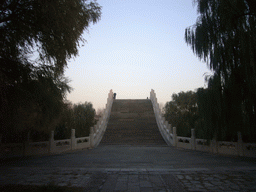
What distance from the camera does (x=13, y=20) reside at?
18.0 feet

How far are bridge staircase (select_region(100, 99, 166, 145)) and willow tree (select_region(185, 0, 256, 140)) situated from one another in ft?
30.5

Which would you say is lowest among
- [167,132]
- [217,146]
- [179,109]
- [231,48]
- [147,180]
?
[147,180]

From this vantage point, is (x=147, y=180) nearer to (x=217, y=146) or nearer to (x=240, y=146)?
(x=240, y=146)

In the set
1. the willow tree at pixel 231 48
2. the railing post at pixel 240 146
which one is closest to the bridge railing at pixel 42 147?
the willow tree at pixel 231 48

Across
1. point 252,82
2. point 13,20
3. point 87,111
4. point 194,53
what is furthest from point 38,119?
point 87,111

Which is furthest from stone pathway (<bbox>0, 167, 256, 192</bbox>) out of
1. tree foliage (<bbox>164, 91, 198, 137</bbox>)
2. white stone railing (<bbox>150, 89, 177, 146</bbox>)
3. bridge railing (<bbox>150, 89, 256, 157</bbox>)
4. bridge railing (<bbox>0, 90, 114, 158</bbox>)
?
tree foliage (<bbox>164, 91, 198, 137</bbox>)

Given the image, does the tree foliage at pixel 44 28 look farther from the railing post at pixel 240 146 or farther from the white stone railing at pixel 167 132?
→ the white stone railing at pixel 167 132

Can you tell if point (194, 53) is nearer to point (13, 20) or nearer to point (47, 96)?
point (47, 96)

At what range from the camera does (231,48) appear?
24.2 ft

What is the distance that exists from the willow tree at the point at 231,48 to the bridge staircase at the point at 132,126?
30.5 ft

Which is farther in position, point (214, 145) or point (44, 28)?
point (214, 145)

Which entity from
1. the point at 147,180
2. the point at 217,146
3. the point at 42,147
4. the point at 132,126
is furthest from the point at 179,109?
the point at 147,180

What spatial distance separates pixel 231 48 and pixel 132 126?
13.9m

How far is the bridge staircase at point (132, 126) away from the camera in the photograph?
1707cm
